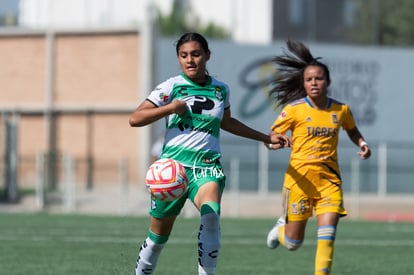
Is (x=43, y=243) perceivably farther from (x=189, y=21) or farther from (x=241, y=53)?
(x=189, y=21)

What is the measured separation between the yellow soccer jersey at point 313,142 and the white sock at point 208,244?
241 centimetres

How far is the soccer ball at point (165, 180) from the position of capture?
9.19 metres

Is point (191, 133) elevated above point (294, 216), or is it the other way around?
point (191, 133)

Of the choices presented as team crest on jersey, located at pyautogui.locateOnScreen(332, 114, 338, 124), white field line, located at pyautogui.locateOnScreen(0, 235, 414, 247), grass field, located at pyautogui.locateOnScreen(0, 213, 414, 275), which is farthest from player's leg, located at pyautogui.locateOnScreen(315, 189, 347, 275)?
white field line, located at pyautogui.locateOnScreen(0, 235, 414, 247)

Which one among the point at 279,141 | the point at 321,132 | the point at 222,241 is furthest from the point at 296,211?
the point at 222,241

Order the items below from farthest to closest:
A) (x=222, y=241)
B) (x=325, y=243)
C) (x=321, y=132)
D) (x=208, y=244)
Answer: (x=222, y=241), (x=321, y=132), (x=325, y=243), (x=208, y=244)

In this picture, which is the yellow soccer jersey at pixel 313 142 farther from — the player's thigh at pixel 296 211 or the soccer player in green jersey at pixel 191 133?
the soccer player in green jersey at pixel 191 133

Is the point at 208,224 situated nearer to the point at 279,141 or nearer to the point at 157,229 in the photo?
the point at 157,229

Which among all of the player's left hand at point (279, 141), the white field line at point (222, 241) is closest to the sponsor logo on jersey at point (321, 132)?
the player's left hand at point (279, 141)

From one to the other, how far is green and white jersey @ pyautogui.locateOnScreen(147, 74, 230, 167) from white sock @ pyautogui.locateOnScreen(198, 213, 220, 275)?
1.75 ft

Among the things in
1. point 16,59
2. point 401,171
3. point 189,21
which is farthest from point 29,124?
point 189,21

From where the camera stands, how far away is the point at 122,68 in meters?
40.9

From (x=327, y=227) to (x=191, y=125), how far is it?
2.14 meters

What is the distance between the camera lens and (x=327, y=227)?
1104cm
